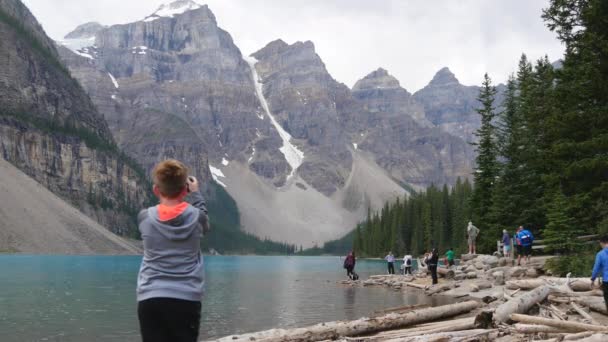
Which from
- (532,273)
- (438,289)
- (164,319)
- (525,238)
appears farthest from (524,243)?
(164,319)

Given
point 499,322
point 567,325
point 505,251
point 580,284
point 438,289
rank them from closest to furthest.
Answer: point 567,325 → point 499,322 → point 580,284 → point 438,289 → point 505,251

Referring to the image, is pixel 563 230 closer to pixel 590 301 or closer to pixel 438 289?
pixel 438 289

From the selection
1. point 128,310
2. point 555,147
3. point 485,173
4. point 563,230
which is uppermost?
point 485,173

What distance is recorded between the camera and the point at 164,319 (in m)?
5.78

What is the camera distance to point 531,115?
4091 centimetres

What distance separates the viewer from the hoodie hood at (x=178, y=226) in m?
5.99

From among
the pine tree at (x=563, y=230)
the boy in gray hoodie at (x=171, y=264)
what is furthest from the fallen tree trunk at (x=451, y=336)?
the pine tree at (x=563, y=230)

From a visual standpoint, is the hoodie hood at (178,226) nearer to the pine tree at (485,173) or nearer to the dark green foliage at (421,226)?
the pine tree at (485,173)

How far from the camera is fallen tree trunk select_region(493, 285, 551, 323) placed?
51.2 feet

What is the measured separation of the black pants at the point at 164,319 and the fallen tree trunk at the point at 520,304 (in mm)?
11645

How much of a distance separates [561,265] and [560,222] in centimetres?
387

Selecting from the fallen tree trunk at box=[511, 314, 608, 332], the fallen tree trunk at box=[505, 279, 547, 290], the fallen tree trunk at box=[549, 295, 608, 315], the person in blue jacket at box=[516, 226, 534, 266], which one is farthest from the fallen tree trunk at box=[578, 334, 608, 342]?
the person in blue jacket at box=[516, 226, 534, 266]

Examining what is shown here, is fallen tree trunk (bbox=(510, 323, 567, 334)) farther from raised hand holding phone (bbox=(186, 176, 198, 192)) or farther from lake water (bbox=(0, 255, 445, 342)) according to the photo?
raised hand holding phone (bbox=(186, 176, 198, 192))

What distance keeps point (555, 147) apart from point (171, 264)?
26.1 metres
